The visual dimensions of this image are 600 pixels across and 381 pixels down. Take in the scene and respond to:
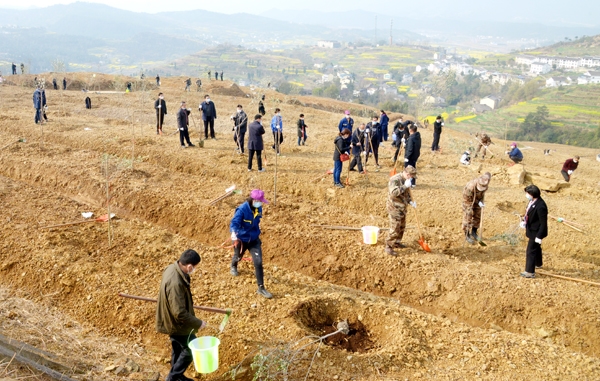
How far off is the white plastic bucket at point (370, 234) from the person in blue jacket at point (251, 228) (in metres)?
2.95

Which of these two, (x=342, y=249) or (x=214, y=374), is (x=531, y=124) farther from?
(x=214, y=374)

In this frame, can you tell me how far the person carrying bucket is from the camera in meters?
9.07

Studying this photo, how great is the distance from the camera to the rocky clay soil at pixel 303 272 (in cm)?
640

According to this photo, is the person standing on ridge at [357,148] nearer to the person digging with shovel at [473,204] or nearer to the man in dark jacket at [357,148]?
the man in dark jacket at [357,148]

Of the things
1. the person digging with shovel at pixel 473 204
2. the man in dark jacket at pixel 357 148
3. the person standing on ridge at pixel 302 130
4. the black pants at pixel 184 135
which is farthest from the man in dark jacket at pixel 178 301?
the person standing on ridge at pixel 302 130

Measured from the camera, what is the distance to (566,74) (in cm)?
11488

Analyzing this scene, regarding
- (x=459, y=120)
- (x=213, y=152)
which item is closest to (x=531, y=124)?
(x=459, y=120)

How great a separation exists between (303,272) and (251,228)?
2.65 meters

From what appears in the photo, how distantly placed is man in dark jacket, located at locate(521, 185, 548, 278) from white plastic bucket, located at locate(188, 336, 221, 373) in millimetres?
6199

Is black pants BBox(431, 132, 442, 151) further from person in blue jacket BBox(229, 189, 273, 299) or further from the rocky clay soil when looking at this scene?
person in blue jacket BBox(229, 189, 273, 299)

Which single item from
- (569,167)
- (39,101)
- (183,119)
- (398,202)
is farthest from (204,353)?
(39,101)

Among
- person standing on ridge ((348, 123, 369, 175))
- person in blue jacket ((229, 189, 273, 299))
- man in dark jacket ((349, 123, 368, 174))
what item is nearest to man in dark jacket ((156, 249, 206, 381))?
person in blue jacket ((229, 189, 273, 299))

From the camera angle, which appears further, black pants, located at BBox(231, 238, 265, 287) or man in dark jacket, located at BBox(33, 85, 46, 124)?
man in dark jacket, located at BBox(33, 85, 46, 124)

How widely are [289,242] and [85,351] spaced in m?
4.82
